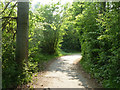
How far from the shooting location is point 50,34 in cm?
1655

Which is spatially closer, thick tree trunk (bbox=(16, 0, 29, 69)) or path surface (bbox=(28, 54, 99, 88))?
thick tree trunk (bbox=(16, 0, 29, 69))

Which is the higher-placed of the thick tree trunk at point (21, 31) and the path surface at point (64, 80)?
the thick tree trunk at point (21, 31)

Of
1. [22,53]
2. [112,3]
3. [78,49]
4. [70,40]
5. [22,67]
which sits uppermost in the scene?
[112,3]

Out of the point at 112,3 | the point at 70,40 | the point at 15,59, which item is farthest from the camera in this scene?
the point at 70,40

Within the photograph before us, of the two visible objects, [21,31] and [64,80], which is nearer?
[21,31]

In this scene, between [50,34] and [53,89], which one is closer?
[53,89]

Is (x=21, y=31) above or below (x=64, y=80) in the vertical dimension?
above

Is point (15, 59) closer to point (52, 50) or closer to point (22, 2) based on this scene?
point (22, 2)

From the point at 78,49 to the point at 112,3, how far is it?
28801mm

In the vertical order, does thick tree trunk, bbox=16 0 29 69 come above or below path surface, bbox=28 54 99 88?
above

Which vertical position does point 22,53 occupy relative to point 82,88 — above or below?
above

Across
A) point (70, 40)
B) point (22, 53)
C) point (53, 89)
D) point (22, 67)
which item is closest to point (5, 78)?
point (22, 67)

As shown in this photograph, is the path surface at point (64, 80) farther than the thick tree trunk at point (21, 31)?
Yes

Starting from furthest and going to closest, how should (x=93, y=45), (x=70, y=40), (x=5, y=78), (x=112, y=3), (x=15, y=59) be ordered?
(x=70, y=40) < (x=93, y=45) < (x=15, y=59) < (x=112, y=3) < (x=5, y=78)
